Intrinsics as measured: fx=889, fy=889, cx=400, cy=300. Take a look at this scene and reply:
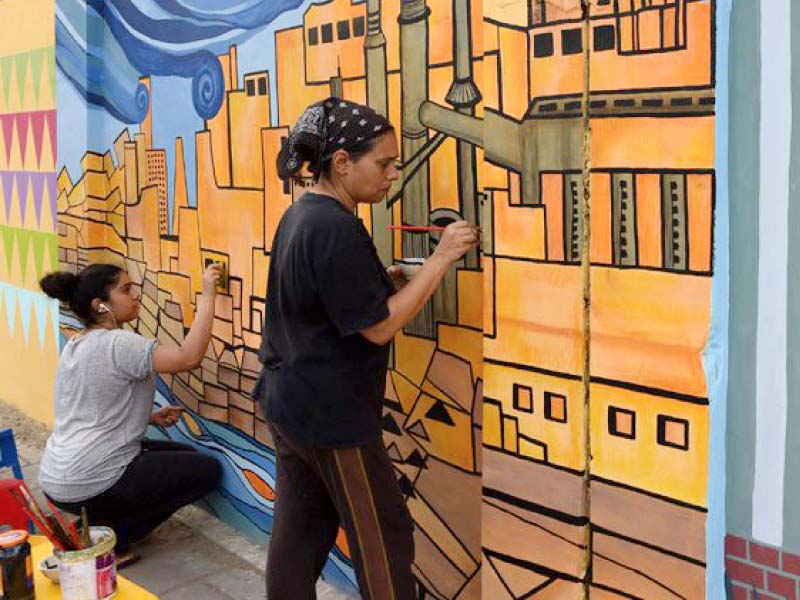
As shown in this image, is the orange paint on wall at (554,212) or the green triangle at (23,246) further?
the green triangle at (23,246)

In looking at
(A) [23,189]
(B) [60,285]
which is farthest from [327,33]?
(A) [23,189]

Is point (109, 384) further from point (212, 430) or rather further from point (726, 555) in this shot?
point (726, 555)

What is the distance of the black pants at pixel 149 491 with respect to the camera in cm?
368

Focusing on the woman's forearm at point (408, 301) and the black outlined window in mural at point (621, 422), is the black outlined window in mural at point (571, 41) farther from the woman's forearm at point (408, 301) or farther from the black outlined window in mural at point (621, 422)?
the black outlined window in mural at point (621, 422)

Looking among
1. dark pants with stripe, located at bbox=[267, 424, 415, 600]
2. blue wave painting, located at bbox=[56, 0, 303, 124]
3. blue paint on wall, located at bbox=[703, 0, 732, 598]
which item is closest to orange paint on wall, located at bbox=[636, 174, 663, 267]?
blue paint on wall, located at bbox=[703, 0, 732, 598]

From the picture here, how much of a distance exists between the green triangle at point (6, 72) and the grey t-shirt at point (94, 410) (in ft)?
9.79

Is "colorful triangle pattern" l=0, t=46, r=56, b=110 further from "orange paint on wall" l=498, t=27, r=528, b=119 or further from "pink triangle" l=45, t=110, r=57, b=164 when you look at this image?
"orange paint on wall" l=498, t=27, r=528, b=119

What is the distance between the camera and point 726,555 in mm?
2029

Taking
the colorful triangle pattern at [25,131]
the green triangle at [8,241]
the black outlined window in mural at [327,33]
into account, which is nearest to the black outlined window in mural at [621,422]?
the black outlined window in mural at [327,33]

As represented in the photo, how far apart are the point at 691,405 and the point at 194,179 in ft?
9.06

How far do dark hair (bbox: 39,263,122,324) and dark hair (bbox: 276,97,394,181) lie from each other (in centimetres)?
142

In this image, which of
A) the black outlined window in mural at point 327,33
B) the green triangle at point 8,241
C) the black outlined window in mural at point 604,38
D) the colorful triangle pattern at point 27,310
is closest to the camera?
the black outlined window in mural at point 604,38

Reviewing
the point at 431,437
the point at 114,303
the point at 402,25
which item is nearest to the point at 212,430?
the point at 114,303

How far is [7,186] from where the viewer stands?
238 inches
